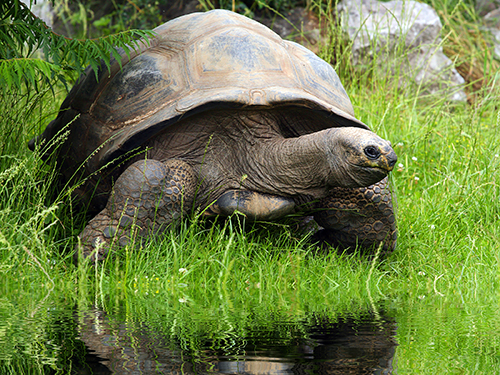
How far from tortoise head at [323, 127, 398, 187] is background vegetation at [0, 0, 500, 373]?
540 millimetres

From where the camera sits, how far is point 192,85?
10.8 ft

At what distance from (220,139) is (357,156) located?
36.1 inches

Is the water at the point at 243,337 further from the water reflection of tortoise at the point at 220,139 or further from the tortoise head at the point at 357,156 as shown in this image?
the water reflection of tortoise at the point at 220,139

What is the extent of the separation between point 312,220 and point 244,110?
1.01 meters

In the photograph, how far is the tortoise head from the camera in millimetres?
2801

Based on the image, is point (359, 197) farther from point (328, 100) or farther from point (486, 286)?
point (486, 286)

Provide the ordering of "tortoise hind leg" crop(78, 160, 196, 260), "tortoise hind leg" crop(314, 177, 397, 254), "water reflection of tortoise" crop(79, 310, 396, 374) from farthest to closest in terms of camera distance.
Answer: "tortoise hind leg" crop(314, 177, 397, 254) < "tortoise hind leg" crop(78, 160, 196, 260) < "water reflection of tortoise" crop(79, 310, 396, 374)

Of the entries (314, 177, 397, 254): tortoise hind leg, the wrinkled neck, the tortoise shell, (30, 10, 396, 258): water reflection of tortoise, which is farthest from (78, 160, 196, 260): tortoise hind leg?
(314, 177, 397, 254): tortoise hind leg

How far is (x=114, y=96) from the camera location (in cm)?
349

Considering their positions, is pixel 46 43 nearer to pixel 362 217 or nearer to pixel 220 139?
pixel 220 139

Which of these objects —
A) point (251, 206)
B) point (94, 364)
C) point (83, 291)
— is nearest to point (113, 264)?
point (83, 291)

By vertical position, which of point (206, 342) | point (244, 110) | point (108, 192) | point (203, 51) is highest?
point (203, 51)

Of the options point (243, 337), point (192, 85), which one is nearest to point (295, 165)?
point (192, 85)

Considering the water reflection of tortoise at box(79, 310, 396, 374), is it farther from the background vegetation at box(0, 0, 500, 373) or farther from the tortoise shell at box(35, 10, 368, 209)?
the tortoise shell at box(35, 10, 368, 209)
